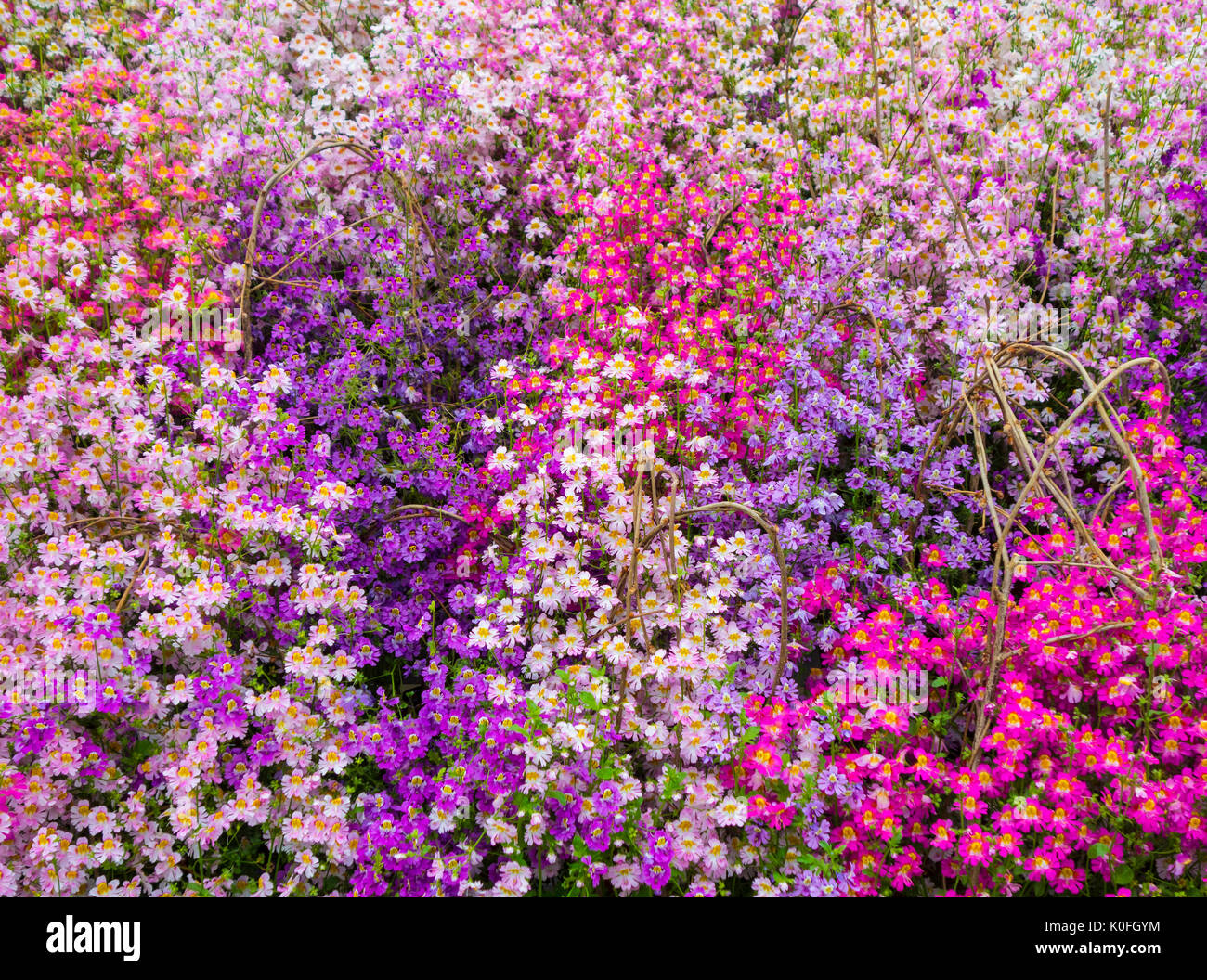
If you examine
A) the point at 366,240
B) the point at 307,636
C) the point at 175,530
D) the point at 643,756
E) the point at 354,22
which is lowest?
the point at 643,756

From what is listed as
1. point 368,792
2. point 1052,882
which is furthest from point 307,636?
point 1052,882

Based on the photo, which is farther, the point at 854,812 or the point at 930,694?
the point at 930,694

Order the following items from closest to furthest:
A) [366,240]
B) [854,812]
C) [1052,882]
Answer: [1052,882] → [854,812] → [366,240]

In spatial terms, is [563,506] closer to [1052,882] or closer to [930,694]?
[930,694]

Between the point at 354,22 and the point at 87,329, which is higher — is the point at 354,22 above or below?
above

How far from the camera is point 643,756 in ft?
7.04

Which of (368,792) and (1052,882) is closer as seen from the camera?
(1052,882)

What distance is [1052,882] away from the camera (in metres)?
1.76

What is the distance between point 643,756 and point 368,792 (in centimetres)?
68

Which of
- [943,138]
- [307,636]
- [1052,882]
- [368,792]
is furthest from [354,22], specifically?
[1052,882]

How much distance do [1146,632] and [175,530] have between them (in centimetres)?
227

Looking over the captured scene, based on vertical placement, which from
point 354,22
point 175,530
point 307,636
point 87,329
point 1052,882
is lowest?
point 1052,882

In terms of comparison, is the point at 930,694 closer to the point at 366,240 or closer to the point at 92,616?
the point at 92,616

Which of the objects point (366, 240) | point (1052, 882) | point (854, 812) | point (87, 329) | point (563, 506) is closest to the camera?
point (1052, 882)
